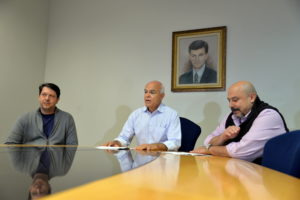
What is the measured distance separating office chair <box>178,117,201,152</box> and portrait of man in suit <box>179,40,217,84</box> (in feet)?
2.58

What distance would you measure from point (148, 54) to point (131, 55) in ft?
0.80

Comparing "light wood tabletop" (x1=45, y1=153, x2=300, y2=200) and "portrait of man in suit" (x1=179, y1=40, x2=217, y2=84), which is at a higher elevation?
"portrait of man in suit" (x1=179, y1=40, x2=217, y2=84)

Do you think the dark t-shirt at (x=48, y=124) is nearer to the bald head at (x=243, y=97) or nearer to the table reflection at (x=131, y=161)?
the table reflection at (x=131, y=161)

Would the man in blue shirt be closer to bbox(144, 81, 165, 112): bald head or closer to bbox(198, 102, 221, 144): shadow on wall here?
bbox(144, 81, 165, 112): bald head

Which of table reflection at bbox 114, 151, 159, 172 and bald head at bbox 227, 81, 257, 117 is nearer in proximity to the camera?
table reflection at bbox 114, 151, 159, 172

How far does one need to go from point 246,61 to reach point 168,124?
3.79ft

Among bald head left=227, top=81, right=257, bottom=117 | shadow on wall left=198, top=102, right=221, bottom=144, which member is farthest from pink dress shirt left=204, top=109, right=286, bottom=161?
shadow on wall left=198, top=102, right=221, bottom=144

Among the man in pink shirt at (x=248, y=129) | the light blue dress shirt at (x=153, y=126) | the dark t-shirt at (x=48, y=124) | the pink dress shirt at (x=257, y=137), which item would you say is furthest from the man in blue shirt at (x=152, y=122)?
the pink dress shirt at (x=257, y=137)

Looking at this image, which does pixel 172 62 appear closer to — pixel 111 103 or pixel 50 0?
pixel 111 103

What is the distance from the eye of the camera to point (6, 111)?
3365 millimetres

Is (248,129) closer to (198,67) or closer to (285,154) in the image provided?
(285,154)

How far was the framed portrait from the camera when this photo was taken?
3.00 metres

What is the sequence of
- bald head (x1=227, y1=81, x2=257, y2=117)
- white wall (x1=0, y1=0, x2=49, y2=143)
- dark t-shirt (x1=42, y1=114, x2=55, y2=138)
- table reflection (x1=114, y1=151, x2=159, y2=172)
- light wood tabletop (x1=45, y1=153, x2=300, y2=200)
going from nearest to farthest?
light wood tabletop (x1=45, y1=153, x2=300, y2=200), table reflection (x1=114, y1=151, x2=159, y2=172), bald head (x1=227, y1=81, x2=257, y2=117), dark t-shirt (x1=42, y1=114, x2=55, y2=138), white wall (x1=0, y1=0, x2=49, y2=143)

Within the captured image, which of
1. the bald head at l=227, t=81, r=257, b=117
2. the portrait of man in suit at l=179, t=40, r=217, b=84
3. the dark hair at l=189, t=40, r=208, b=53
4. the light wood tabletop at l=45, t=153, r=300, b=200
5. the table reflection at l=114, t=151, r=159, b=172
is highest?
the dark hair at l=189, t=40, r=208, b=53
